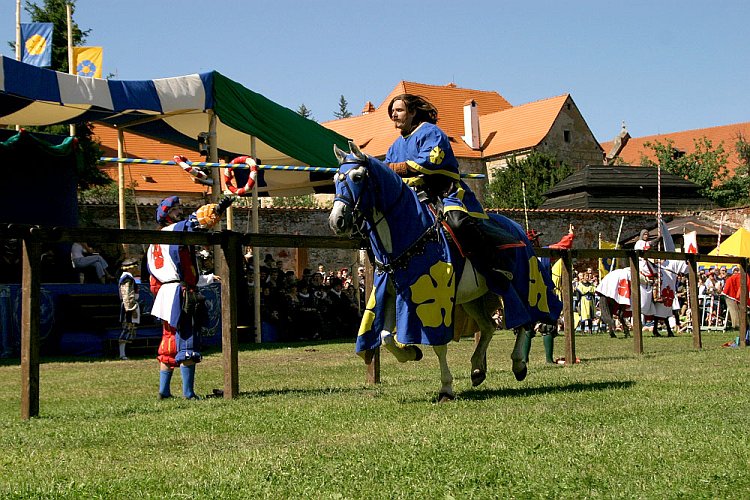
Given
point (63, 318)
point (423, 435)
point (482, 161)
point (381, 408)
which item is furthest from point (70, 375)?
point (482, 161)

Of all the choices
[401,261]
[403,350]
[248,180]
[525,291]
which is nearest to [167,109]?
[248,180]

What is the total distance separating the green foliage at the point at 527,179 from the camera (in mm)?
61888

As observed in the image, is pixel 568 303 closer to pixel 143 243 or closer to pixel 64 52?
pixel 143 243

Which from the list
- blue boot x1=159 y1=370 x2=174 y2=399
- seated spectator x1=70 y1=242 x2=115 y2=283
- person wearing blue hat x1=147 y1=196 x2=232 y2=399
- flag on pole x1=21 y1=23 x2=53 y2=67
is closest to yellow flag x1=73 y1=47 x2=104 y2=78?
flag on pole x1=21 y1=23 x2=53 y2=67

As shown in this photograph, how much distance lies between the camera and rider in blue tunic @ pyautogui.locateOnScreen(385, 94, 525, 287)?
8.20 m

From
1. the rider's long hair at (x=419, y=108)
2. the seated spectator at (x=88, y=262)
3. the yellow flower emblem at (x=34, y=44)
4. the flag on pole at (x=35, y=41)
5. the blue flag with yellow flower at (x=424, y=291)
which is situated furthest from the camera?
the yellow flower emblem at (x=34, y=44)

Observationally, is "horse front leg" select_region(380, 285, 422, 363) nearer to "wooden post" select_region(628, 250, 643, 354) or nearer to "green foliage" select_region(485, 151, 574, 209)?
"wooden post" select_region(628, 250, 643, 354)

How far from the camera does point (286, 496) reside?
4551mm

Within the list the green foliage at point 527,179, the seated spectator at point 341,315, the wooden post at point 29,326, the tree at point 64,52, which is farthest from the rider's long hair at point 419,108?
the green foliage at point 527,179

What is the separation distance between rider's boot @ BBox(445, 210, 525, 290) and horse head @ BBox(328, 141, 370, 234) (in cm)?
91

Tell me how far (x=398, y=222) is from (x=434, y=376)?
141 inches

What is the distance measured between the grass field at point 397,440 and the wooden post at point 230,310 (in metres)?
0.25

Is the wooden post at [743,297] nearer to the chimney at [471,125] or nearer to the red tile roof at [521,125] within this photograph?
the red tile roof at [521,125]

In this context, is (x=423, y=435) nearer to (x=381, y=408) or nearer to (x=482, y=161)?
(x=381, y=408)
